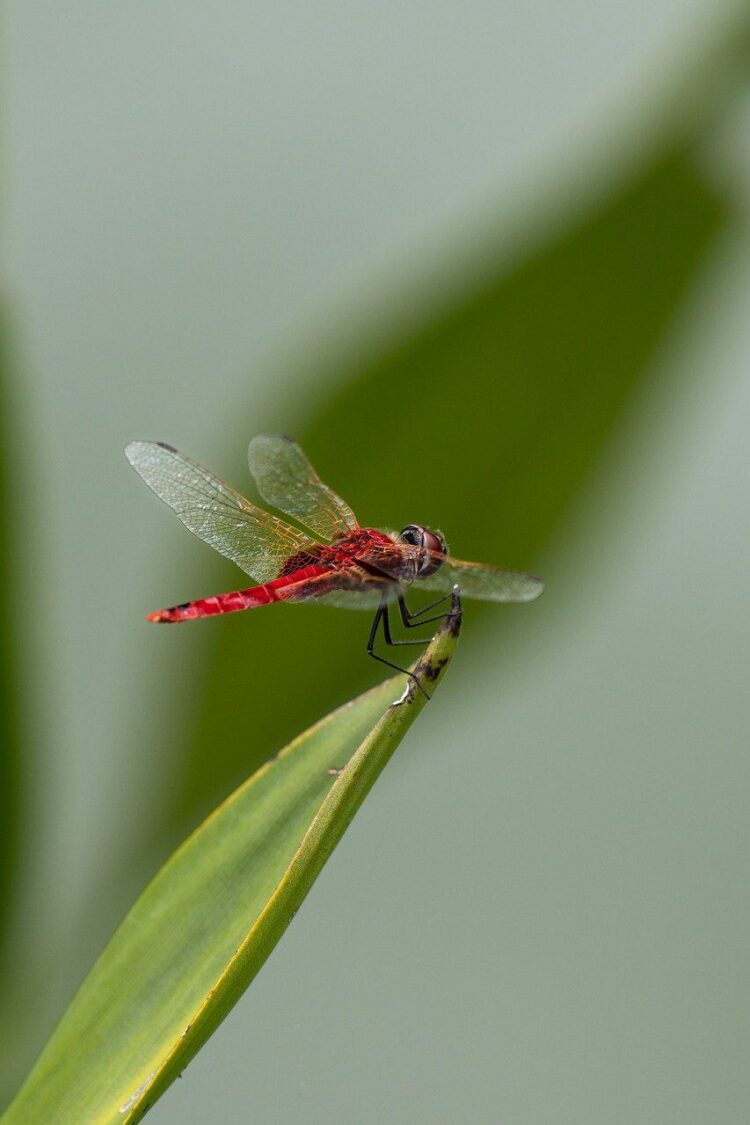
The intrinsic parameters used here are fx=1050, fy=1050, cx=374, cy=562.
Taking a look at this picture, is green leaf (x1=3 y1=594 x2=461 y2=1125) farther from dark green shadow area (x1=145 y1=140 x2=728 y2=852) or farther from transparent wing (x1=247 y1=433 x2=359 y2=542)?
dark green shadow area (x1=145 y1=140 x2=728 y2=852)

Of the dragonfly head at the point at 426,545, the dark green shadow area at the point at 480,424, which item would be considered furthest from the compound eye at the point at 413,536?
the dark green shadow area at the point at 480,424

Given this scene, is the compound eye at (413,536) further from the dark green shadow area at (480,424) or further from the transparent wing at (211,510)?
the dark green shadow area at (480,424)

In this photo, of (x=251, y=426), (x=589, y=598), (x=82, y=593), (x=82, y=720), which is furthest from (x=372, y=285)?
(x=82, y=720)

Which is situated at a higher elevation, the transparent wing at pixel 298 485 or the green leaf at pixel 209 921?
the transparent wing at pixel 298 485

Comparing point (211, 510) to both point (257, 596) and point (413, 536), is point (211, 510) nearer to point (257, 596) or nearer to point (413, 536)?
point (257, 596)

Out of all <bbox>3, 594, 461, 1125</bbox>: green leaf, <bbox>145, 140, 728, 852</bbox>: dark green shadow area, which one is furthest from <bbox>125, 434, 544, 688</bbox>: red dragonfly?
<bbox>3, 594, 461, 1125</bbox>: green leaf

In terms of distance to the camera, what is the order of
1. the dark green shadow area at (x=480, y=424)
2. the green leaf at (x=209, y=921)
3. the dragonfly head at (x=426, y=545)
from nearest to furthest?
the green leaf at (x=209, y=921), the dragonfly head at (x=426, y=545), the dark green shadow area at (x=480, y=424)

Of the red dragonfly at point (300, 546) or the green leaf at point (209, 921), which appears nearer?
the green leaf at point (209, 921)

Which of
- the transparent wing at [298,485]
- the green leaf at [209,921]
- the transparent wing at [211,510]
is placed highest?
the transparent wing at [298,485]

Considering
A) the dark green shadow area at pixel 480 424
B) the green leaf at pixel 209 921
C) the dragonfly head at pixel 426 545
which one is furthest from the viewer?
the dark green shadow area at pixel 480 424
